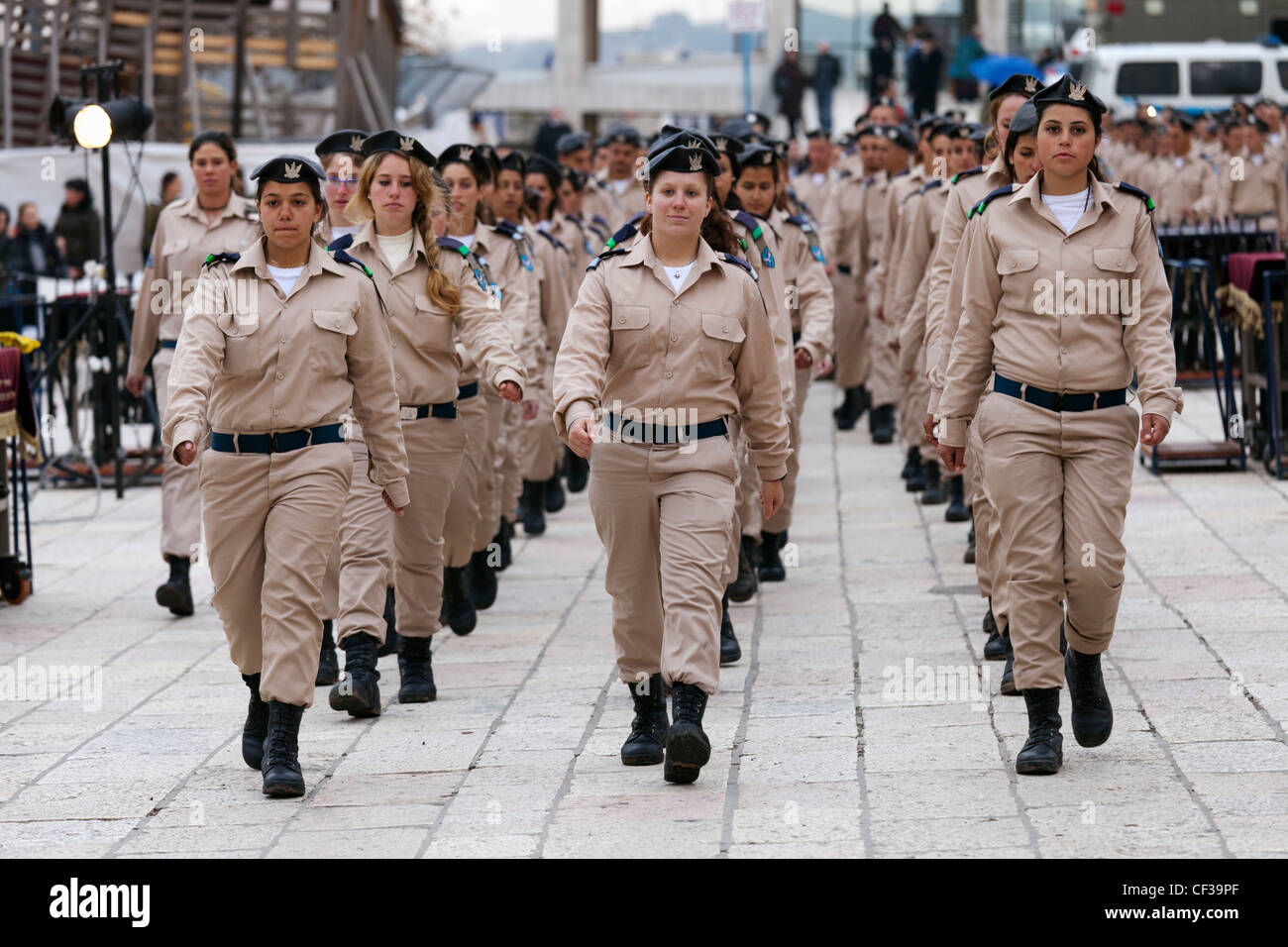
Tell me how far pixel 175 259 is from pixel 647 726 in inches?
162

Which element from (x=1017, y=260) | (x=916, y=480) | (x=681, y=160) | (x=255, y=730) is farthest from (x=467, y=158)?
(x=916, y=480)

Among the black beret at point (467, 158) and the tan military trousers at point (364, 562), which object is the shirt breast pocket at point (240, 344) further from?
the black beret at point (467, 158)

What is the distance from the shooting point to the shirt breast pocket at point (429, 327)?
25.4 feet

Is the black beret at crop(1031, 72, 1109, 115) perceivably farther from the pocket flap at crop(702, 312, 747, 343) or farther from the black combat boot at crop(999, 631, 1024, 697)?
the black combat boot at crop(999, 631, 1024, 697)

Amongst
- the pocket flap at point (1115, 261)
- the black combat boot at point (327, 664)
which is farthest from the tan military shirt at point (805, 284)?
the pocket flap at point (1115, 261)

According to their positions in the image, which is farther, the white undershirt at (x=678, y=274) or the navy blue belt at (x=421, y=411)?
the navy blue belt at (x=421, y=411)

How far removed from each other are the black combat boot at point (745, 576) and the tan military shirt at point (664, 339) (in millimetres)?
2959

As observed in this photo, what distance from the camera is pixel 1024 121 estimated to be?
24.0 feet

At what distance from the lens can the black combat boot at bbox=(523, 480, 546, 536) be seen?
1184 centimetres

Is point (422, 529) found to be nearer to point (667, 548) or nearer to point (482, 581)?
point (667, 548)

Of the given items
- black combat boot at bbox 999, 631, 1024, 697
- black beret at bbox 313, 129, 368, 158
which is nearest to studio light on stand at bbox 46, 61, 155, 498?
black beret at bbox 313, 129, 368, 158

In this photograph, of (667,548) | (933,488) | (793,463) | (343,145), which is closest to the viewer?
(667,548)

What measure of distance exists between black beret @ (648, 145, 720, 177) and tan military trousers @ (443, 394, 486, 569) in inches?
81.5

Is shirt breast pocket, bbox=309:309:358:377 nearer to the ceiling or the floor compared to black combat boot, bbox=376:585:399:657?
nearer to the ceiling
